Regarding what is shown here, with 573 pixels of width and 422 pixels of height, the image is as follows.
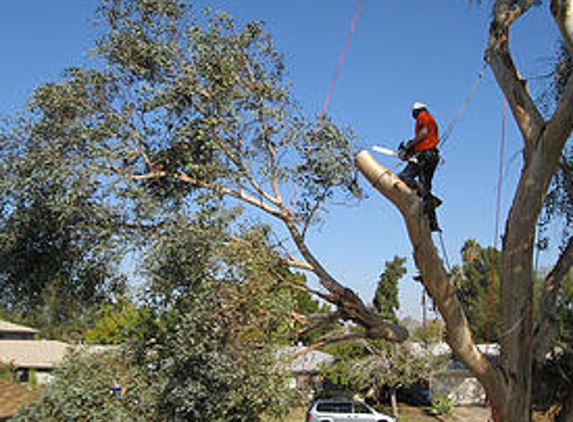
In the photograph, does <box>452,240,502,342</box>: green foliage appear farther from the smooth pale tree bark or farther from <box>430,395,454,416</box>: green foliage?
the smooth pale tree bark

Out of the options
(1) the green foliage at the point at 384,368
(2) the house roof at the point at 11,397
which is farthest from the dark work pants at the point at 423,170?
(2) the house roof at the point at 11,397

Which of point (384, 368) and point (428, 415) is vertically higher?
point (384, 368)

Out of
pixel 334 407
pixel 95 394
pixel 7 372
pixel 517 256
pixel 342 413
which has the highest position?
pixel 517 256

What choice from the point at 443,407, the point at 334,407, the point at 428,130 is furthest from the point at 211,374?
the point at 443,407

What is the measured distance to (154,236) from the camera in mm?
9445

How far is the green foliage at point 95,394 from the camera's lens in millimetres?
8180

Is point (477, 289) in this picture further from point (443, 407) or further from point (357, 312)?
point (357, 312)

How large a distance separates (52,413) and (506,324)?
5.76 metres

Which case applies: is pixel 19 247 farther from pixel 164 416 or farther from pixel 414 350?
pixel 414 350

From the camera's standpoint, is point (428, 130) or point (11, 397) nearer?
point (428, 130)

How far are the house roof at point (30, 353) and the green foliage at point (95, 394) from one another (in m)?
32.8

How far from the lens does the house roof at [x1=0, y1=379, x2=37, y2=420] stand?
77.9 ft

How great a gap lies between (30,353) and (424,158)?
41092 mm

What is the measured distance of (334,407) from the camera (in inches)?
910
